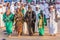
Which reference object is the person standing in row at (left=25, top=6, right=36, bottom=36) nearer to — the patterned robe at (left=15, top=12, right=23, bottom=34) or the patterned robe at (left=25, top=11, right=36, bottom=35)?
the patterned robe at (left=25, top=11, right=36, bottom=35)

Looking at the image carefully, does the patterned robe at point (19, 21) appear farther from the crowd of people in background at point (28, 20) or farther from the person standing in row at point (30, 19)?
the person standing in row at point (30, 19)

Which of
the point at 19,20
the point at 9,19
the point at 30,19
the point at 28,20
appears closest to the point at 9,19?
the point at 9,19

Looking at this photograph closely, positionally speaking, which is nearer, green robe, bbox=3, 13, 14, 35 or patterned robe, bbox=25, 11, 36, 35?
green robe, bbox=3, 13, 14, 35

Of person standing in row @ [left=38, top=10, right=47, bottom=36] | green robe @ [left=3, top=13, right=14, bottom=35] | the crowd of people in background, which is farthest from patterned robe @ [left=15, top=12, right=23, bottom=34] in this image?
person standing in row @ [left=38, top=10, right=47, bottom=36]

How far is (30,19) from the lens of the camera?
1669 centimetres

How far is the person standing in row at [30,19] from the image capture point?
16.6m

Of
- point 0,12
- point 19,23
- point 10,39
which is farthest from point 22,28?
point 0,12

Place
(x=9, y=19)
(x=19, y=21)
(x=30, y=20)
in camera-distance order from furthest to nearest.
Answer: (x=30, y=20) → (x=19, y=21) → (x=9, y=19)

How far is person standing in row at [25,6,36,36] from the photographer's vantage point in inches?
653

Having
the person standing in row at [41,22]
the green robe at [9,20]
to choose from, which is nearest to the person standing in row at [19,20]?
the green robe at [9,20]

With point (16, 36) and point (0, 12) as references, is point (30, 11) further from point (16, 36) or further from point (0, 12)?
point (0, 12)

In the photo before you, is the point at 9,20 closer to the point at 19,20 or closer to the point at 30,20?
the point at 19,20

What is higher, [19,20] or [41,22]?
[19,20]

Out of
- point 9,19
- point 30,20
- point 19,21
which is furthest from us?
point 30,20
